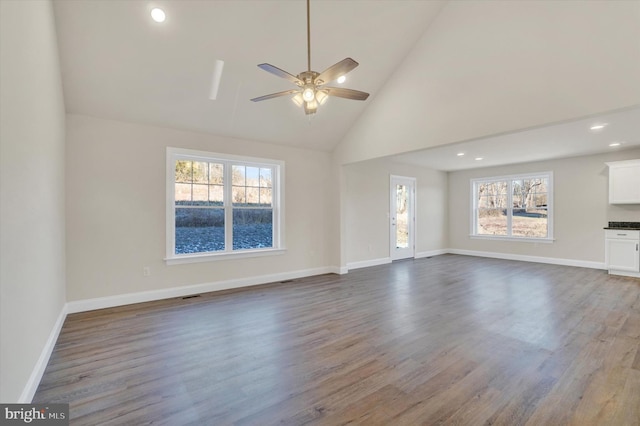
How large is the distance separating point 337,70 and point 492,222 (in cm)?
778

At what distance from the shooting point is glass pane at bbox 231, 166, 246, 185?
5.21m

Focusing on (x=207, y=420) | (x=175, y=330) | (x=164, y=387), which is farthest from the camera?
(x=175, y=330)

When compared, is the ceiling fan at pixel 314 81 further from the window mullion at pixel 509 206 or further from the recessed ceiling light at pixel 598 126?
the window mullion at pixel 509 206

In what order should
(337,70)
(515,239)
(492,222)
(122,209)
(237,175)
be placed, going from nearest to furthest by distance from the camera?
1. (337,70)
2. (122,209)
3. (237,175)
4. (515,239)
5. (492,222)

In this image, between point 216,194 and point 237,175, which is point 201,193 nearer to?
point 216,194

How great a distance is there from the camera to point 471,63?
381 cm

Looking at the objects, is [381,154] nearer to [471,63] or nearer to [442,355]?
[471,63]

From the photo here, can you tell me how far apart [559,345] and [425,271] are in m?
3.57

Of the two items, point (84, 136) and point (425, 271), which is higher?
point (84, 136)

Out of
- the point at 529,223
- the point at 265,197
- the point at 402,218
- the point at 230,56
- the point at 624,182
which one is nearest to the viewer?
the point at 230,56

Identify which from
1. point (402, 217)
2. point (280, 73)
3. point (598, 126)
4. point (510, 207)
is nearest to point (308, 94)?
point (280, 73)

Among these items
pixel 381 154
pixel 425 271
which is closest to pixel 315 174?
pixel 381 154

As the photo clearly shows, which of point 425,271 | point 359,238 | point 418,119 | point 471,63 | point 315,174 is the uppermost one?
point 471,63

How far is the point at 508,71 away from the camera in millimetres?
3475
